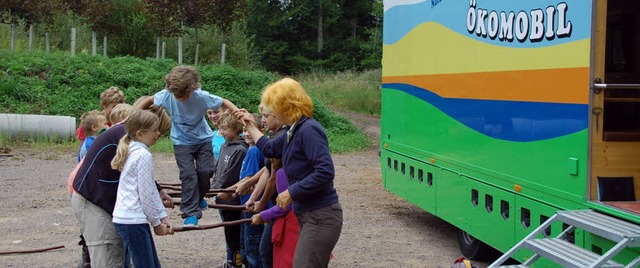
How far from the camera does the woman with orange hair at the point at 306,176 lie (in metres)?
4.63

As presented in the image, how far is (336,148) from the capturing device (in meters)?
19.3

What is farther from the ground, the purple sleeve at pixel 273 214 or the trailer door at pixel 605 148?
the trailer door at pixel 605 148

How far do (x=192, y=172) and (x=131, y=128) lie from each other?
1094mm

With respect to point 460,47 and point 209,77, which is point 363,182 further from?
point 209,77

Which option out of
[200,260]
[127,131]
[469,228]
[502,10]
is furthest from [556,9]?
[200,260]

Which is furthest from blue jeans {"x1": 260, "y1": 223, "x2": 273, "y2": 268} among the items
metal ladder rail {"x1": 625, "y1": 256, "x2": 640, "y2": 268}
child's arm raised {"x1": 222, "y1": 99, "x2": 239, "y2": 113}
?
metal ladder rail {"x1": 625, "y1": 256, "x2": 640, "y2": 268}

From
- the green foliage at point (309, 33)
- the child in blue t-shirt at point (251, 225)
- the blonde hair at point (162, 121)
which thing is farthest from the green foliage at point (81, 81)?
the green foliage at point (309, 33)

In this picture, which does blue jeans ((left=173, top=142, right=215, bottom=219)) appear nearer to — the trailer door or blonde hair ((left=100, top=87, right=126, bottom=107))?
blonde hair ((left=100, top=87, right=126, bottom=107))

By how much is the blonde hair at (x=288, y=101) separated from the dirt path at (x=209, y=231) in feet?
11.5

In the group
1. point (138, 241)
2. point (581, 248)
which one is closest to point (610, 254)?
point (581, 248)

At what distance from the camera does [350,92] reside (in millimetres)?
33406

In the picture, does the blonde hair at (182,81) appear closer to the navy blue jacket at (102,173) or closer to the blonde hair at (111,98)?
the navy blue jacket at (102,173)

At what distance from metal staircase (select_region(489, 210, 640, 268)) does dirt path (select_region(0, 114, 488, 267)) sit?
10.0ft

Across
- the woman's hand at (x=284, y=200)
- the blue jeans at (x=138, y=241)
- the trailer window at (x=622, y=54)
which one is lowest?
the blue jeans at (x=138, y=241)
